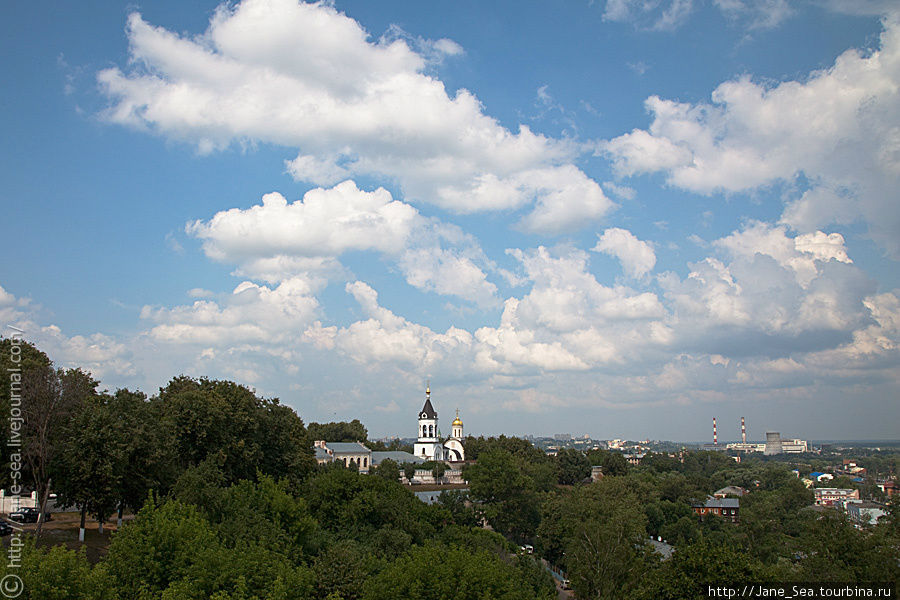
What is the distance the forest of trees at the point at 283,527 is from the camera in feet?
79.6

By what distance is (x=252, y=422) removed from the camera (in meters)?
49.1

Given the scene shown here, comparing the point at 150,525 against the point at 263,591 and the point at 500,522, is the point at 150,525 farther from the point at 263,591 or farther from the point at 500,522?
the point at 500,522

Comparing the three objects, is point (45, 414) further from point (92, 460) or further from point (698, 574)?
point (698, 574)

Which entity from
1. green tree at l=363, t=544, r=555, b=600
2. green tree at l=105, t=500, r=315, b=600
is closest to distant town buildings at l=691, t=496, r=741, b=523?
green tree at l=363, t=544, r=555, b=600

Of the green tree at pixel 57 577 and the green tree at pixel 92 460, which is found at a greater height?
the green tree at pixel 92 460

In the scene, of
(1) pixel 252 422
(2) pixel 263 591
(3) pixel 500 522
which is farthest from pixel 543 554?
(2) pixel 263 591

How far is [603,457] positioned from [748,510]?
160 ft

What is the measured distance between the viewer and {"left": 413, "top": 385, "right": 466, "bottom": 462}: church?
119 meters

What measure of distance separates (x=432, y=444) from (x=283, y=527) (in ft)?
291

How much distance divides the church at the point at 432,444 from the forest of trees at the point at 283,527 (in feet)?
190

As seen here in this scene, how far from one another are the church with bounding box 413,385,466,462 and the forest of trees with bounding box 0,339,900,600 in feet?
190

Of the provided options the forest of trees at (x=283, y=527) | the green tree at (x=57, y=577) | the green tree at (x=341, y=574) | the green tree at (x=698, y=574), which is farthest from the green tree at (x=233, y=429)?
the green tree at (x=698, y=574)

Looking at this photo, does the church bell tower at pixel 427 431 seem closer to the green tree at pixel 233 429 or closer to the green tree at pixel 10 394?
the green tree at pixel 233 429

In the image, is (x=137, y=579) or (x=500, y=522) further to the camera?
(x=500, y=522)
